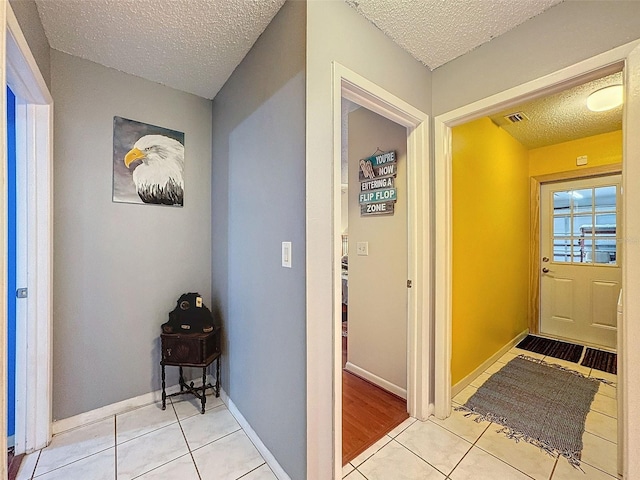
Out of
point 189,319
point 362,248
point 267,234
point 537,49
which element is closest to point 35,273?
point 189,319

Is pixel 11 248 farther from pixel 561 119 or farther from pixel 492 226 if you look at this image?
pixel 561 119

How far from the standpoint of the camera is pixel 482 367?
250 cm

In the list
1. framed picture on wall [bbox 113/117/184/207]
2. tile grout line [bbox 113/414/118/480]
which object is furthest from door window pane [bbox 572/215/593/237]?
tile grout line [bbox 113/414/118/480]

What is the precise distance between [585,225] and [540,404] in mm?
2408

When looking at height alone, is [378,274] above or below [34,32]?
below

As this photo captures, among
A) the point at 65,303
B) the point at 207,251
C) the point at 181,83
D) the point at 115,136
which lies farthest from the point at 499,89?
the point at 65,303

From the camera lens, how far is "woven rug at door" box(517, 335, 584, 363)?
2883 millimetres

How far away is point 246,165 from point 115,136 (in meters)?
0.99

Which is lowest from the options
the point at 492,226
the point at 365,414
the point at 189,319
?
the point at 365,414

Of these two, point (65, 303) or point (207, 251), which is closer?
point (65, 303)

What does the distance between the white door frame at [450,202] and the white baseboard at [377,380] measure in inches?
12.1

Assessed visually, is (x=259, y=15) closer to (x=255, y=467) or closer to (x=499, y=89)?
(x=499, y=89)

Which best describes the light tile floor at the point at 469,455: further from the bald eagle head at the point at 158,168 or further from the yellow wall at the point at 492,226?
the bald eagle head at the point at 158,168

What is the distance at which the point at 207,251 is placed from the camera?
2279 millimetres
